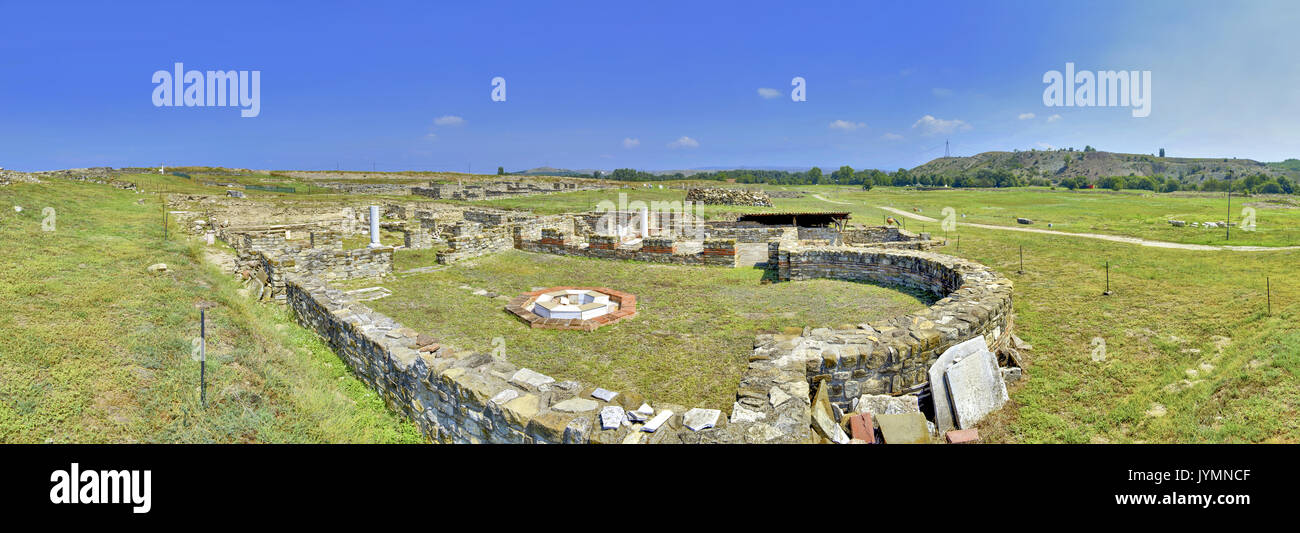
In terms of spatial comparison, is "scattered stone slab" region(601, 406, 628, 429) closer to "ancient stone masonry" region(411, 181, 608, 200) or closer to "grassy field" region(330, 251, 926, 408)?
"grassy field" region(330, 251, 926, 408)

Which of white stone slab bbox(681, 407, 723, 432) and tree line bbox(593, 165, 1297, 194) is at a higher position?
tree line bbox(593, 165, 1297, 194)

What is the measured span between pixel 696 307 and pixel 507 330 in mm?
3532

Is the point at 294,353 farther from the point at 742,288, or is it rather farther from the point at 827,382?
the point at 742,288

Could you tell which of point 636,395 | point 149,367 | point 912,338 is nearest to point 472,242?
point 149,367

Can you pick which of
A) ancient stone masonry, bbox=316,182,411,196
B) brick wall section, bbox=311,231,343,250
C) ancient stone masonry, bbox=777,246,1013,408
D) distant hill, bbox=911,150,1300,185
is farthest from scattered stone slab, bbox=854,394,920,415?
distant hill, bbox=911,150,1300,185

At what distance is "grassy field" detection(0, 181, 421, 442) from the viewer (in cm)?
430

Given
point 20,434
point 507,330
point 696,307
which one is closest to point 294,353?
point 507,330

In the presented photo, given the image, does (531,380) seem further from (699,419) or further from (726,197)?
(726,197)

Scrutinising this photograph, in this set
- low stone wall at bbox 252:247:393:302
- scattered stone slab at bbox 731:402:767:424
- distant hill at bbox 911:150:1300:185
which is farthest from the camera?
distant hill at bbox 911:150:1300:185

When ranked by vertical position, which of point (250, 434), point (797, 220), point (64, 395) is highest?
point (797, 220)

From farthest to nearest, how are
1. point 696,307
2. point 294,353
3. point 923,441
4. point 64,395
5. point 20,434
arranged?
point 696,307 → point 294,353 → point 923,441 → point 64,395 → point 20,434

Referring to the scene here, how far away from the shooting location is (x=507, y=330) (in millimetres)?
8539

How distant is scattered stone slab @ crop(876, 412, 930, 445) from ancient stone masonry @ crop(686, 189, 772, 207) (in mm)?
44999

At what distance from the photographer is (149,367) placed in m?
5.33
